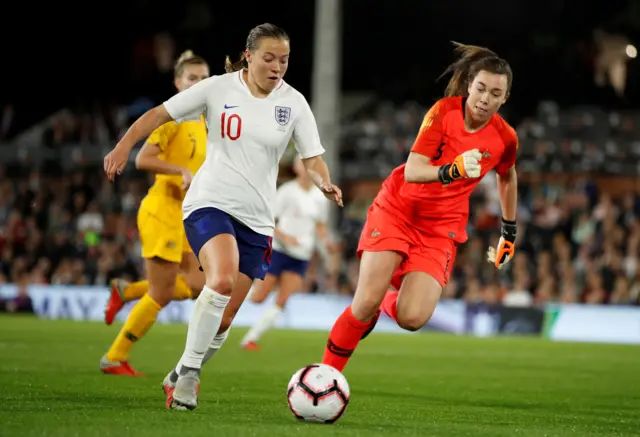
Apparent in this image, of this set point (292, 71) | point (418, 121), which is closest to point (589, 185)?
point (418, 121)

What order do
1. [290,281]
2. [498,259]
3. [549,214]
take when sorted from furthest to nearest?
[549,214], [290,281], [498,259]

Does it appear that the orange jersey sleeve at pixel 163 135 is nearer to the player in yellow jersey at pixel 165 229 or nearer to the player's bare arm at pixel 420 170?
the player in yellow jersey at pixel 165 229

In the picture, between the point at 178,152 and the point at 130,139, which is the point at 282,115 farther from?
the point at 178,152

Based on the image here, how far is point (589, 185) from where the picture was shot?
72.2ft

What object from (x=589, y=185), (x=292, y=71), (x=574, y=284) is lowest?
(x=574, y=284)

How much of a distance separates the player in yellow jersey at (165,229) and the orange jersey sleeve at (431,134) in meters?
2.26

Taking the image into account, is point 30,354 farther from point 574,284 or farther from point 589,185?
point 589,185

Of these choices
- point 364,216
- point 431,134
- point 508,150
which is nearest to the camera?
point 431,134

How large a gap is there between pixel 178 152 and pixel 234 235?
2377 mm

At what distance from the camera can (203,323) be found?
6512mm

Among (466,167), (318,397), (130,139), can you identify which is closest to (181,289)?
(130,139)

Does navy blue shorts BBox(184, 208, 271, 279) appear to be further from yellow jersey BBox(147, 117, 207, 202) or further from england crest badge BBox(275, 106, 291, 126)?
yellow jersey BBox(147, 117, 207, 202)

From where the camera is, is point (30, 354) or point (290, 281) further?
point (290, 281)

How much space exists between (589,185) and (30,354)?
45.4ft
